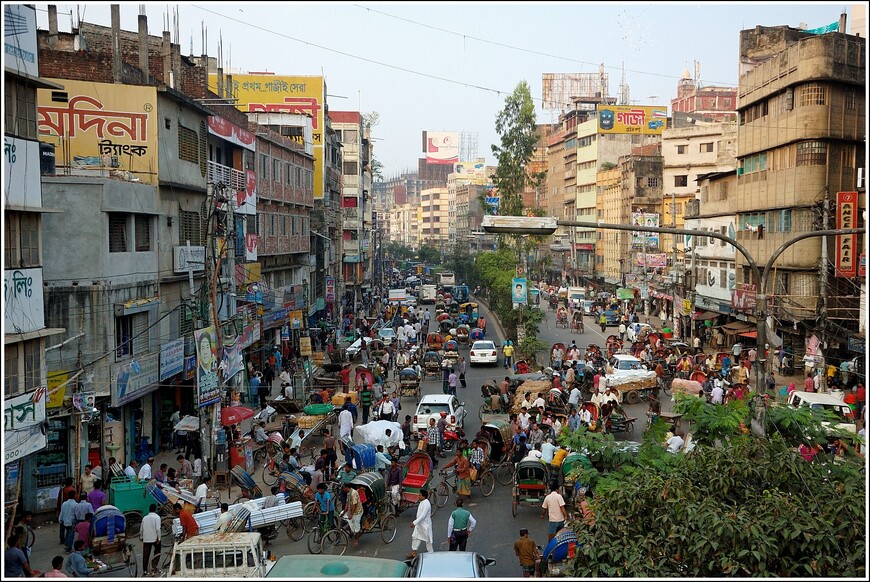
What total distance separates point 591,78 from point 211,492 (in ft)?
431

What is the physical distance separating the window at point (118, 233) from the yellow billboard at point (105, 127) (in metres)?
1.99

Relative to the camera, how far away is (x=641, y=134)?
9556 cm

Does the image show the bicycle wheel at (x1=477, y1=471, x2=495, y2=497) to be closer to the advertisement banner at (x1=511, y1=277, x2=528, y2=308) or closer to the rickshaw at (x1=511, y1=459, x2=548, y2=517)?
the rickshaw at (x1=511, y1=459, x2=548, y2=517)

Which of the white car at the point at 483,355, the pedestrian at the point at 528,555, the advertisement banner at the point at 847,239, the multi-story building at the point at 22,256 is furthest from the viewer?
the white car at the point at 483,355

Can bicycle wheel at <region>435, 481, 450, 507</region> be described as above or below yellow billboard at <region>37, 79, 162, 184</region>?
below

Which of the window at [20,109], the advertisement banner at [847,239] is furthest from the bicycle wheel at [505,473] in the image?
the advertisement banner at [847,239]

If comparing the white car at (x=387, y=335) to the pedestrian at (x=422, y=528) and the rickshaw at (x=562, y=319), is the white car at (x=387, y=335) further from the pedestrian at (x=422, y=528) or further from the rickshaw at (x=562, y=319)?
the pedestrian at (x=422, y=528)

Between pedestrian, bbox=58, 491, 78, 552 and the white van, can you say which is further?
the white van

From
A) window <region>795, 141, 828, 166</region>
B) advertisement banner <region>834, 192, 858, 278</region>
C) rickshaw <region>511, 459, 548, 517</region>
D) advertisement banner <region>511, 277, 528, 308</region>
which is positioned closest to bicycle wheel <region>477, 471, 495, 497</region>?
rickshaw <region>511, 459, 548, 517</region>

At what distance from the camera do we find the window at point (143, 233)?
81.6 ft

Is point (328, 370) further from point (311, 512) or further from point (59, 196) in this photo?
point (311, 512)

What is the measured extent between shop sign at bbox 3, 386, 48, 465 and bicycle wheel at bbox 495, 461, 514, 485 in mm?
10088

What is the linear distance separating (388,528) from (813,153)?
25.4m

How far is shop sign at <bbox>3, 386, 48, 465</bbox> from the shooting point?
1636 centimetres
